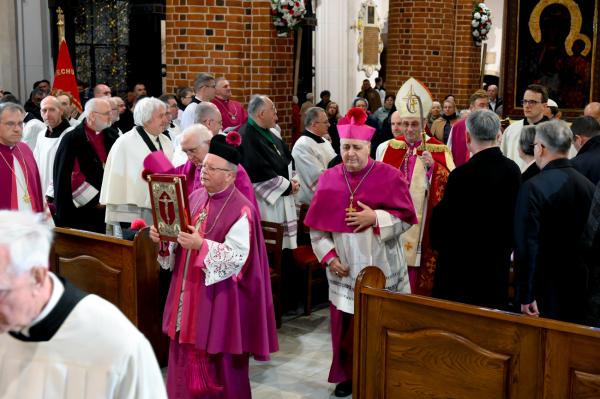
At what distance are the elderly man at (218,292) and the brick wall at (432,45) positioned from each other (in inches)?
439

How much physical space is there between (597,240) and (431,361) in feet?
3.85

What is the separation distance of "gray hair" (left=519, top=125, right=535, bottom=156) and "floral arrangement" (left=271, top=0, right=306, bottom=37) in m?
3.95

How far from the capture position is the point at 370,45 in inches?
698

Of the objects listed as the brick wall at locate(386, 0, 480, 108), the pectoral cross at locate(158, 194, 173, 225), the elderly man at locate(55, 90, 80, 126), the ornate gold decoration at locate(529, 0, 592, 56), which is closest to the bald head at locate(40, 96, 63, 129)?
the elderly man at locate(55, 90, 80, 126)

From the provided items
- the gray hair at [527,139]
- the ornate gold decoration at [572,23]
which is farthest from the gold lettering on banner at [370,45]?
the gray hair at [527,139]

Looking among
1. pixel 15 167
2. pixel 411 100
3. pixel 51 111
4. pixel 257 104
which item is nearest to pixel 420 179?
pixel 411 100

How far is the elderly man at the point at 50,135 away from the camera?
801 centimetres

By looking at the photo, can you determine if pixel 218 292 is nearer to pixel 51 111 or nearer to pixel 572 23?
pixel 51 111

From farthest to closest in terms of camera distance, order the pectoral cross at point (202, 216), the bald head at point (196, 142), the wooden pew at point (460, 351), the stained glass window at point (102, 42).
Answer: the stained glass window at point (102, 42) → the bald head at point (196, 142) → the pectoral cross at point (202, 216) → the wooden pew at point (460, 351)

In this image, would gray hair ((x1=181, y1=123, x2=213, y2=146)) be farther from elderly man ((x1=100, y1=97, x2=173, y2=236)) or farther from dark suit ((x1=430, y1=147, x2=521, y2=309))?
dark suit ((x1=430, y1=147, x2=521, y2=309))

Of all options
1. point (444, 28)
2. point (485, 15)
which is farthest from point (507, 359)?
point (485, 15)

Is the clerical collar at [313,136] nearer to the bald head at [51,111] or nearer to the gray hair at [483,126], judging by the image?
the bald head at [51,111]

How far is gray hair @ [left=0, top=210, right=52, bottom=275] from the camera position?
2.26m

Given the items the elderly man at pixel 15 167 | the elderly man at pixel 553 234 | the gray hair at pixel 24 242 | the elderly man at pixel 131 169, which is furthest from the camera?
the elderly man at pixel 131 169
